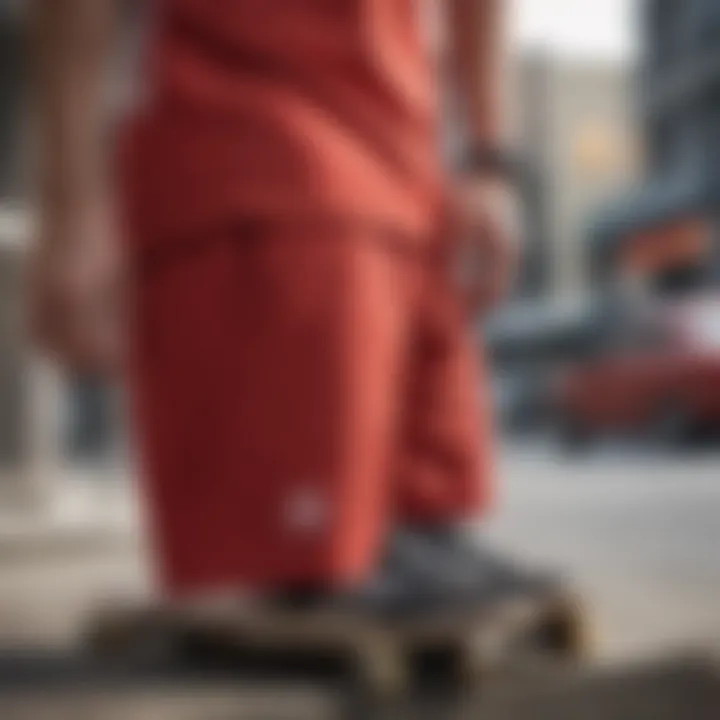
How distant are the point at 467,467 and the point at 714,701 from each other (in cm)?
21

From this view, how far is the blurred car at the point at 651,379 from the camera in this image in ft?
9.09

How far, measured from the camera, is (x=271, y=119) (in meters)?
0.63

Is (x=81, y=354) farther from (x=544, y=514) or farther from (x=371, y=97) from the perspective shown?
(x=544, y=514)

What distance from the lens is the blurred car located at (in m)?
2.77

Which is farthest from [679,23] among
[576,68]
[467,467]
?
[467,467]

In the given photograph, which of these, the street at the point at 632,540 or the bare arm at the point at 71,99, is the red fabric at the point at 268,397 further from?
the street at the point at 632,540

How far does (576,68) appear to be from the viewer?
4785 mm

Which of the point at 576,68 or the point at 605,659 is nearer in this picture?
the point at 605,659

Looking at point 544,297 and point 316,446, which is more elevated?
point 544,297

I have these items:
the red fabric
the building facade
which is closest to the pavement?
the red fabric

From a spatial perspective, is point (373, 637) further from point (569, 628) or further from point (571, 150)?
point (571, 150)

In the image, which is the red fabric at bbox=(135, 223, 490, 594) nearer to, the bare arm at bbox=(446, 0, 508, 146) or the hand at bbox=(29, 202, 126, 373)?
the hand at bbox=(29, 202, 126, 373)

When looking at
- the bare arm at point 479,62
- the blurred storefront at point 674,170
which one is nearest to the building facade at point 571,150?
the blurred storefront at point 674,170

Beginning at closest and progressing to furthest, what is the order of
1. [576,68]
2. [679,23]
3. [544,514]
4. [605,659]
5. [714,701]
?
[714,701] < [605,659] < [544,514] < [679,23] < [576,68]
